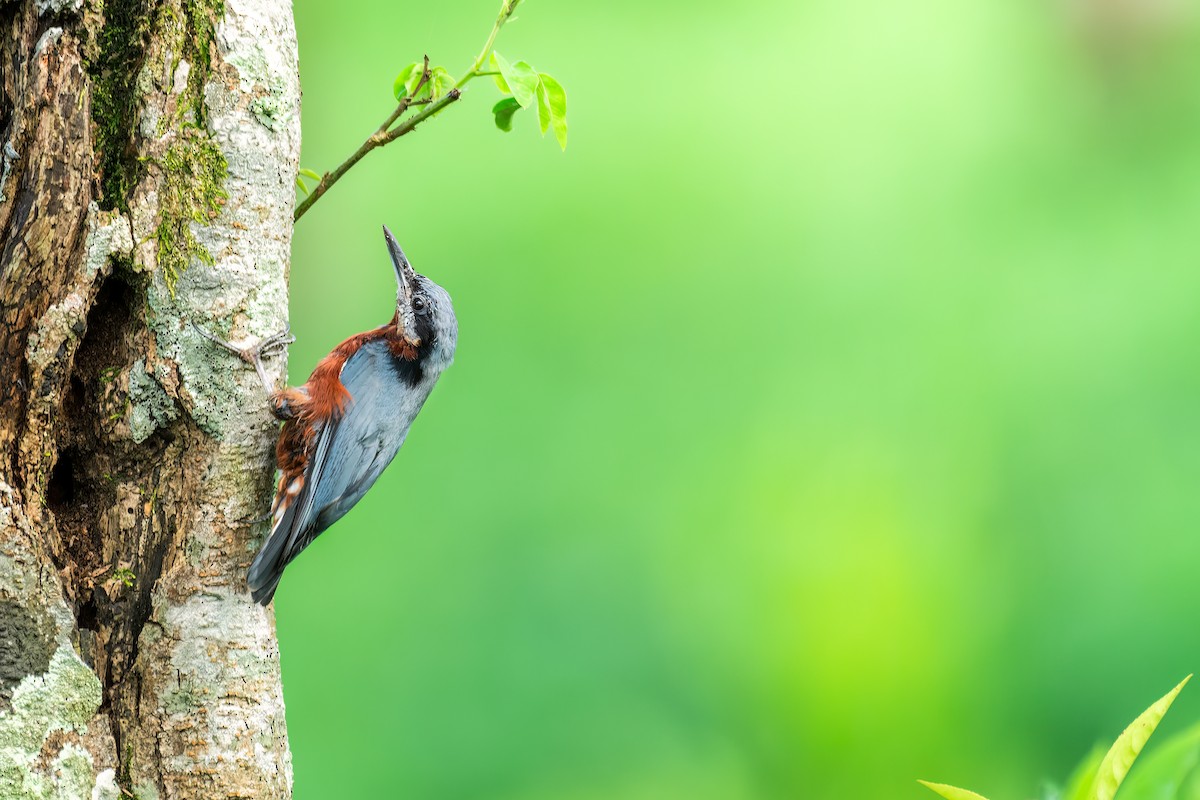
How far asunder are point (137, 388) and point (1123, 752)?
4.75 feet

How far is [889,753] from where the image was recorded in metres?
3.54

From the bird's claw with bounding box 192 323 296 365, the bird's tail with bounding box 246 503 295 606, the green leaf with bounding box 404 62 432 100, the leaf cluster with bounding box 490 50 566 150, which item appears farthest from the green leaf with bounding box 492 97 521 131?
the bird's tail with bounding box 246 503 295 606

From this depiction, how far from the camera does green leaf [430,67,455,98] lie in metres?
1.67

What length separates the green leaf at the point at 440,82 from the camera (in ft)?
5.49

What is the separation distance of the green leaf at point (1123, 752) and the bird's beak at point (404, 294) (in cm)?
143

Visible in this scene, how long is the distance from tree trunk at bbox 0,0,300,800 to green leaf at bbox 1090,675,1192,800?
116 cm

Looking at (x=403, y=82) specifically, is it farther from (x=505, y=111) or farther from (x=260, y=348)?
(x=260, y=348)

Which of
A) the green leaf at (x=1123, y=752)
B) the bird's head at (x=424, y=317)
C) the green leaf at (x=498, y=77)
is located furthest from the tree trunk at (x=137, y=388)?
the green leaf at (x=1123, y=752)

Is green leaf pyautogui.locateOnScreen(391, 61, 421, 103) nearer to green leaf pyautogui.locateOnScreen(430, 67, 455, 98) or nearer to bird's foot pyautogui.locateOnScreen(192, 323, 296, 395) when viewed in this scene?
green leaf pyautogui.locateOnScreen(430, 67, 455, 98)

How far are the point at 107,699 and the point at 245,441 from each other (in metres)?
0.41

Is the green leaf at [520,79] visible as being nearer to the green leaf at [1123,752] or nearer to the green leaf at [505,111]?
the green leaf at [505,111]

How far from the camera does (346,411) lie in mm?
1967

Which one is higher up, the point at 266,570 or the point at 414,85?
the point at 414,85

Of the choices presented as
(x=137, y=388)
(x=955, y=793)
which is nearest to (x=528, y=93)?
(x=137, y=388)
